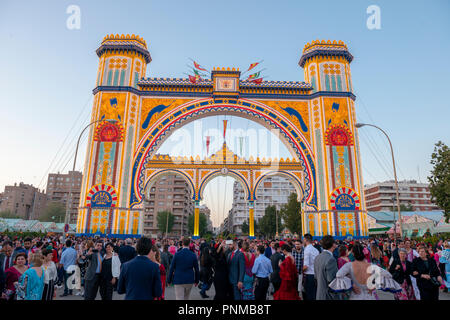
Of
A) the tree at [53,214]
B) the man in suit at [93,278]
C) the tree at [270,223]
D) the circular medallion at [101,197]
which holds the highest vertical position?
the tree at [53,214]

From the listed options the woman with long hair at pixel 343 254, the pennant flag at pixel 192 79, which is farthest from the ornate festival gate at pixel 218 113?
the woman with long hair at pixel 343 254

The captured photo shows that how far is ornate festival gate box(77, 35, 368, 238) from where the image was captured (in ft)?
63.6

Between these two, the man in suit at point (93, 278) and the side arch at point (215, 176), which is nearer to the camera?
the man in suit at point (93, 278)

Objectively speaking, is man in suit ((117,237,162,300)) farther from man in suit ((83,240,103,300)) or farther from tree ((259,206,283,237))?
tree ((259,206,283,237))

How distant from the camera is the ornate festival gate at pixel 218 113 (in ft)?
63.6

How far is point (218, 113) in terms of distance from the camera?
72.2 feet

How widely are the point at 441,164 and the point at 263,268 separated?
18.6m

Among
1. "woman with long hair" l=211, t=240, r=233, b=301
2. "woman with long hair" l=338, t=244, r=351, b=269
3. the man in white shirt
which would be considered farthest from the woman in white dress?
"woman with long hair" l=211, t=240, r=233, b=301

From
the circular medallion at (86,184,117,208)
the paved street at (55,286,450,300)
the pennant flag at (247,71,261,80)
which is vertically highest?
the pennant flag at (247,71,261,80)

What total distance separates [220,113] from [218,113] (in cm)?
16

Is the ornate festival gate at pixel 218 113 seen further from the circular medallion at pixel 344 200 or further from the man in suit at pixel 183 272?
the man in suit at pixel 183 272

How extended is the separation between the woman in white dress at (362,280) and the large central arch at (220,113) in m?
16.5

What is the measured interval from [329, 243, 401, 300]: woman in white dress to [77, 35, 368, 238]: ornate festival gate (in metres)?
16.1
